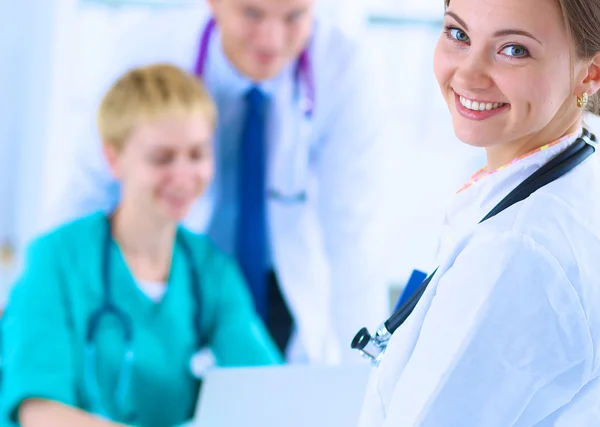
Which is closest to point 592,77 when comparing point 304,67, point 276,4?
point 276,4

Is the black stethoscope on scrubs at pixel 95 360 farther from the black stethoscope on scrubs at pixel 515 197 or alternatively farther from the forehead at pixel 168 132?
the black stethoscope on scrubs at pixel 515 197

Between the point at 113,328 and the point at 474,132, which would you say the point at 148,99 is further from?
the point at 474,132

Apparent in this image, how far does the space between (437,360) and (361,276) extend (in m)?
1.11

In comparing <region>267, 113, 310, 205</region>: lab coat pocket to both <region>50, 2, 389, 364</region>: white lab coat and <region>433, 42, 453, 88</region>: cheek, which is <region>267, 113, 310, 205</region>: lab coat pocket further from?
<region>433, 42, 453, 88</region>: cheek

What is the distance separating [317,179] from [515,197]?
112 cm

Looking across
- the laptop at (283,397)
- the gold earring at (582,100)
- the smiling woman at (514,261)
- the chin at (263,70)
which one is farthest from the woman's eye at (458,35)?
the chin at (263,70)

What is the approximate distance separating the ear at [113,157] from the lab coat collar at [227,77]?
25cm

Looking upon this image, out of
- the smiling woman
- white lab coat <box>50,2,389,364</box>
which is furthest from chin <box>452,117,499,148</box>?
white lab coat <box>50,2,389,364</box>

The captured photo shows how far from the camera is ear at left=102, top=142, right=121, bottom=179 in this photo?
1.56 meters

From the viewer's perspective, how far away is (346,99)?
5.61ft

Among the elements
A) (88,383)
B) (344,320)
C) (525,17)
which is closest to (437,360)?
(525,17)

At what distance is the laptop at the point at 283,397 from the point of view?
33.8 inches

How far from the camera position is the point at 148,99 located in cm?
152

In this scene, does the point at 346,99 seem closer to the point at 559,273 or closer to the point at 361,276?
the point at 361,276
